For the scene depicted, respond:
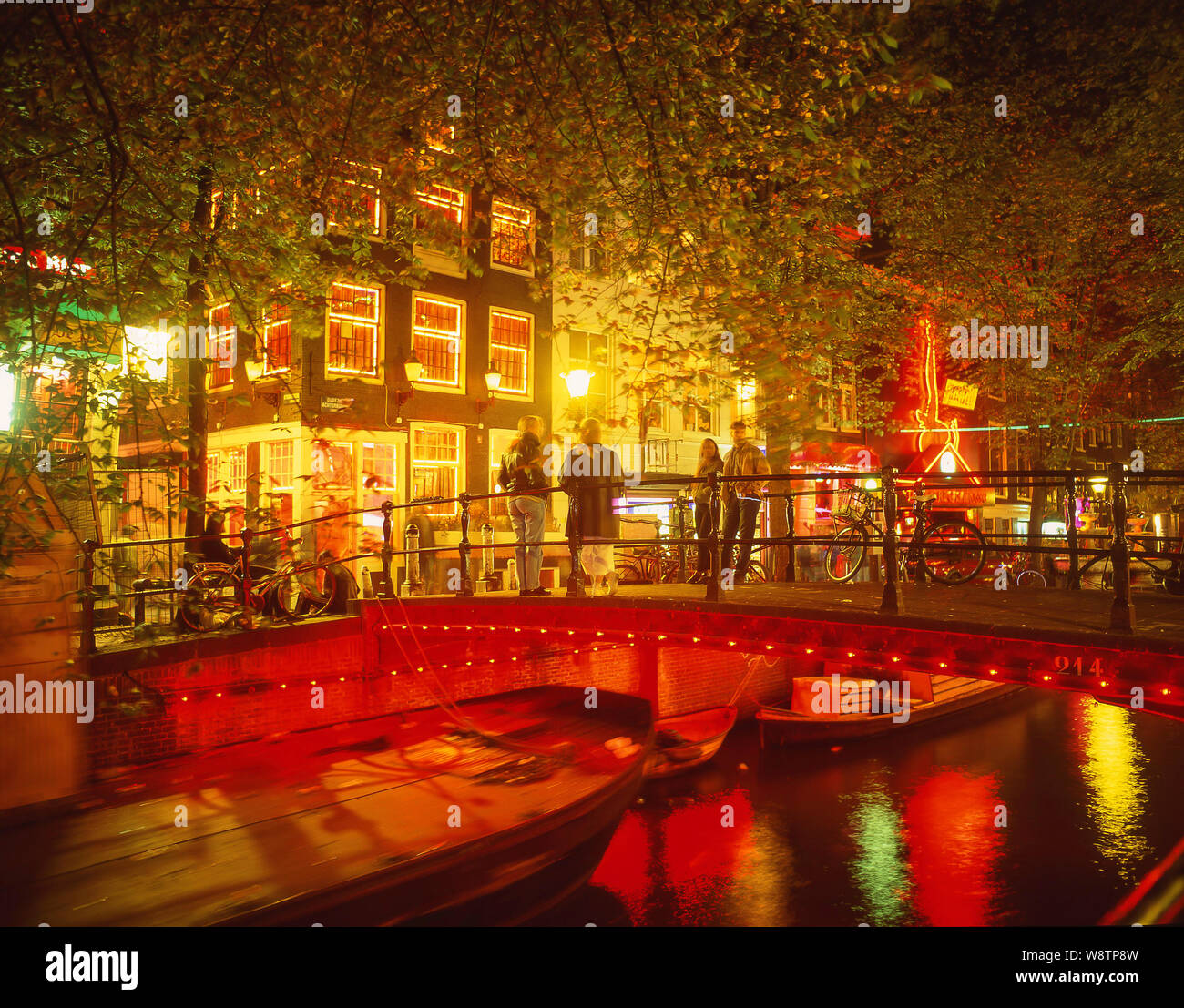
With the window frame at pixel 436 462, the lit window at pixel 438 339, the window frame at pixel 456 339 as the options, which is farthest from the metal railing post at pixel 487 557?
the lit window at pixel 438 339

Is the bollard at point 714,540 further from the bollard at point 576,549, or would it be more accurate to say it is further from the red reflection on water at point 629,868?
the red reflection on water at point 629,868

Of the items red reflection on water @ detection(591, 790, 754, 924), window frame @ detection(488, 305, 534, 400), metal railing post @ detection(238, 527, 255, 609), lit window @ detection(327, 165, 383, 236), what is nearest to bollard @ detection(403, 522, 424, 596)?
metal railing post @ detection(238, 527, 255, 609)

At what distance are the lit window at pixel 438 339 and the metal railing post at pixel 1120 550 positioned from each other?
13.6 metres

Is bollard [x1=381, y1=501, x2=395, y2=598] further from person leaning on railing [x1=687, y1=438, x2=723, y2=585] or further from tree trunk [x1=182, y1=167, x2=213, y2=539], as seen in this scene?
person leaning on railing [x1=687, y1=438, x2=723, y2=585]

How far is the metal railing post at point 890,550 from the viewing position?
20.2ft

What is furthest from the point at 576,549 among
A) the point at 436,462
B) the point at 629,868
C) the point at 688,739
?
the point at 436,462

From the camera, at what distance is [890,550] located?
621 cm

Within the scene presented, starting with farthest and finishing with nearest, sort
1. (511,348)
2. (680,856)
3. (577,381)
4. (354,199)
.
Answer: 1. (511,348)
2. (680,856)
3. (577,381)
4. (354,199)

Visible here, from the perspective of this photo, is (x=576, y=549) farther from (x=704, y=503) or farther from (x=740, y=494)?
(x=704, y=503)

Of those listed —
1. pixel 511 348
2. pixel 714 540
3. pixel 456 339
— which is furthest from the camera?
pixel 511 348

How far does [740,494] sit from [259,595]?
18.5 feet

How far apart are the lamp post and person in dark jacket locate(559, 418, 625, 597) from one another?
6.59 metres
